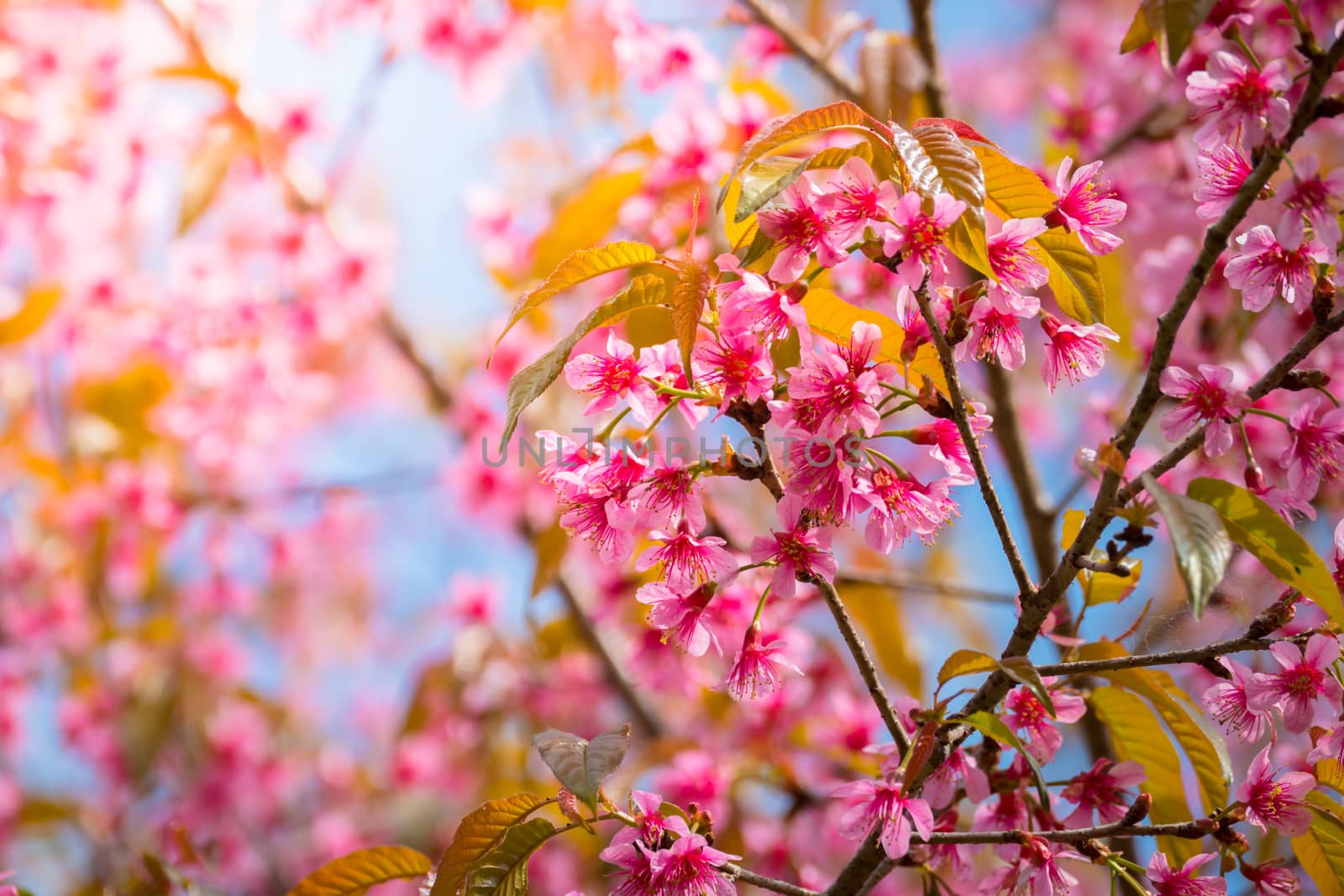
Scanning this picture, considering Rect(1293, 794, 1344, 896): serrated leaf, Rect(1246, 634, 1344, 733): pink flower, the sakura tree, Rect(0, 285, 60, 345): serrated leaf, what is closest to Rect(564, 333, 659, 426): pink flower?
the sakura tree

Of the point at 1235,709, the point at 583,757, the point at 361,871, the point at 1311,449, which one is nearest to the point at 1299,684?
the point at 1235,709

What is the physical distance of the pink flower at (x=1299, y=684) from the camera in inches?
23.7

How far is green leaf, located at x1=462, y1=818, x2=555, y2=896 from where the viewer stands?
63 centimetres

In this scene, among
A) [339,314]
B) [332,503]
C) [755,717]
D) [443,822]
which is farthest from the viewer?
[332,503]

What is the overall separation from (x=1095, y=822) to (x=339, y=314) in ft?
5.88

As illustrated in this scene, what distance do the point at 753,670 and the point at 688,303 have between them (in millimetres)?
262

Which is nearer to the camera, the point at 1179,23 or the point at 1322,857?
the point at 1179,23

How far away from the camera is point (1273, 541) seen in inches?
21.3

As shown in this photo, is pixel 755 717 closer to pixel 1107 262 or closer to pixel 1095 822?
pixel 1095 822

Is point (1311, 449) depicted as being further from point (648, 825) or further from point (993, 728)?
point (648, 825)

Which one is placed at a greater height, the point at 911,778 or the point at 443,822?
the point at 911,778

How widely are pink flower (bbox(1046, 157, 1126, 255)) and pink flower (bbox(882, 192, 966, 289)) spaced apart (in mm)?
125

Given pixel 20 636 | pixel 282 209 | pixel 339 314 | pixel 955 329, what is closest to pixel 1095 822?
pixel 955 329

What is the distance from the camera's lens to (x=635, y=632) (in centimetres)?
152
